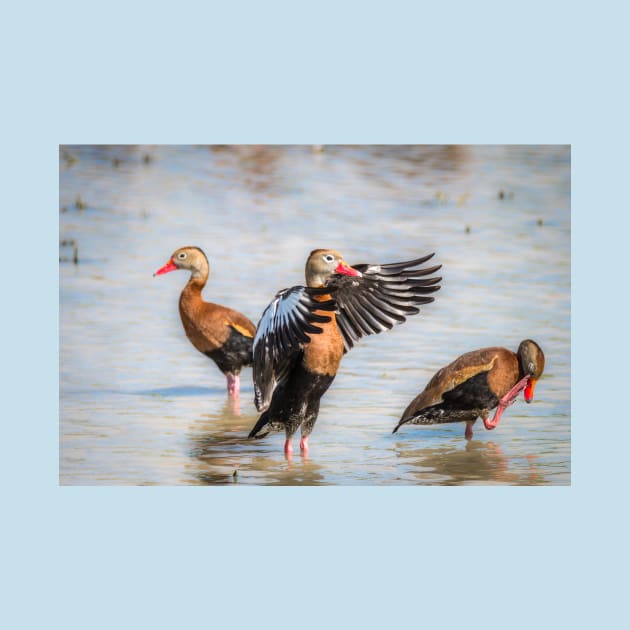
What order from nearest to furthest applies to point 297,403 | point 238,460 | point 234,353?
point 297,403, point 238,460, point 234,353

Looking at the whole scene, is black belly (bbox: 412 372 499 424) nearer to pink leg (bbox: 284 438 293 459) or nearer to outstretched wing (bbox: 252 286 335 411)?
pink leg (bbox: 284 438 293 459)

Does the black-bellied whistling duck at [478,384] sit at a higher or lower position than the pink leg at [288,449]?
higher

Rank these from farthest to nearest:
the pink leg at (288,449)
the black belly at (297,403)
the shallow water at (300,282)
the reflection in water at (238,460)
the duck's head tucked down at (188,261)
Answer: the duck's head tucked down at (188,261), the shallow water at (300,282), the pink leg at (288,449), the reflection in water at (238,460), the black belly at (297,403)

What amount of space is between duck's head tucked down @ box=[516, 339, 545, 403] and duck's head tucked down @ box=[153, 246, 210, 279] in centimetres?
222

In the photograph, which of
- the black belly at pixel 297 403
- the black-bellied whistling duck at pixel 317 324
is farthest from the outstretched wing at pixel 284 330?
the black belly at pixel 297 403

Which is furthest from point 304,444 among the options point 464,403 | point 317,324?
point 464,403

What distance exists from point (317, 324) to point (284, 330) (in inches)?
20.4

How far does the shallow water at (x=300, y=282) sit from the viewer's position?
12.4 metres

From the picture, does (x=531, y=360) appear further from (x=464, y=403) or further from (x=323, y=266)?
(x=323, y=266)

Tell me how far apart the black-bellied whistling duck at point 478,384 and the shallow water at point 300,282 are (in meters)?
0.23

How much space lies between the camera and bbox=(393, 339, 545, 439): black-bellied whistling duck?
40.5 feet

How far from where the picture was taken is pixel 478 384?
12367 millimetres

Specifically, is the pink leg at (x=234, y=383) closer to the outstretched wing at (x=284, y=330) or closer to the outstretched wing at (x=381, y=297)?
the outstretched wing at (x=381, y=297)

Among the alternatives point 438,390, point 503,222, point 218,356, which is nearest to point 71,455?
point 218,356
